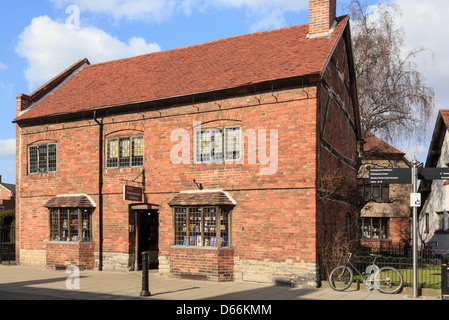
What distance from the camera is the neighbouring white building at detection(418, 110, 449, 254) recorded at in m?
23.0

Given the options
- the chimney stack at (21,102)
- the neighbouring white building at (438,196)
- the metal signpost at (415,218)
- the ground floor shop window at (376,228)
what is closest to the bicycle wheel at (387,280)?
the metal signpost at (415,218)

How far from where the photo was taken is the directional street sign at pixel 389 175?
12.3m

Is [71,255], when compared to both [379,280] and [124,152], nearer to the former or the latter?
[124,152]

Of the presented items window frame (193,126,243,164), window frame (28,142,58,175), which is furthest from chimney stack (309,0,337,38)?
window frame (28,142,58,175)

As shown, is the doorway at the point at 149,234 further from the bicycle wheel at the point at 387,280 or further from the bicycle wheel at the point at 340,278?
the bicycle wheel at the point at 387,280

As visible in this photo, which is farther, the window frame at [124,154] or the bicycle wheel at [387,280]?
the window frame at [124,154]

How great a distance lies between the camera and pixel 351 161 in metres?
21.2

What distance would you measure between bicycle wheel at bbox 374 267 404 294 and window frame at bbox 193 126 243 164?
5.55 m

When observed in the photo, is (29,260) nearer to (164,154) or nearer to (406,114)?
(164,154)

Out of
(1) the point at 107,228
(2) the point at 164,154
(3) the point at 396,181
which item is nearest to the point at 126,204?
(1) the point at 107,228

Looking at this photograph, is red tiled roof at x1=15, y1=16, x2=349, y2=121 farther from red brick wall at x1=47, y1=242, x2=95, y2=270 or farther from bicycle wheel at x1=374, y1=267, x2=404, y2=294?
bicycle wheel at x1=374, y1=267, x2=404, y2=294

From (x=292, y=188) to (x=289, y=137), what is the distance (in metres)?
1.58

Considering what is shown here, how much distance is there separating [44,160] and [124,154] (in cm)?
416

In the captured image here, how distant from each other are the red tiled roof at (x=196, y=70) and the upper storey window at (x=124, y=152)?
4.81ft
